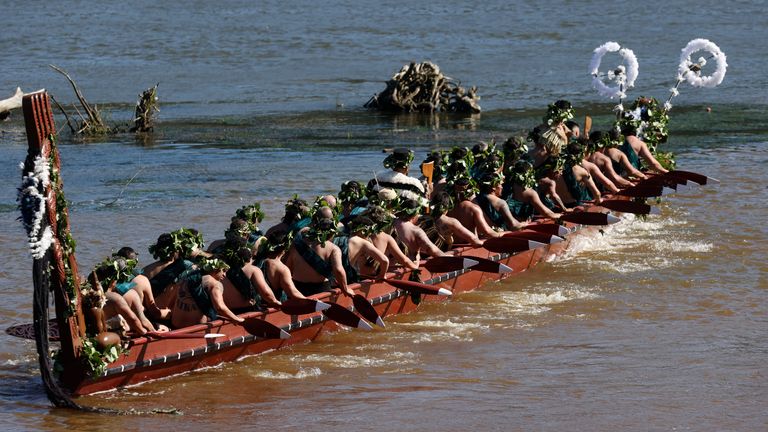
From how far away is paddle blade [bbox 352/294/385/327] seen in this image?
15.0 meters

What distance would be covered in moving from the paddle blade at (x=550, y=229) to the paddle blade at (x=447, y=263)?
220cm

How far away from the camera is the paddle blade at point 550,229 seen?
18281mm

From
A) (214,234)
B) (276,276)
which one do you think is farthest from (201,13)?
(276,276)

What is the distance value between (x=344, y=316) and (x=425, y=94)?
72.5 feet

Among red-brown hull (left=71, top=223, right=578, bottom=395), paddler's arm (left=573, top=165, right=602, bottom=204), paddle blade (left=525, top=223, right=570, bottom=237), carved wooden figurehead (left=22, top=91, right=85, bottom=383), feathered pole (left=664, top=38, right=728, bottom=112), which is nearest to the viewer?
carved wooden figurehead (left=22, top=91, right=85, bottom=383)

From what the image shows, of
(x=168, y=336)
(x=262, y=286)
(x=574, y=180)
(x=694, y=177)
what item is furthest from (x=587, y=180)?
(x=168, y=336)

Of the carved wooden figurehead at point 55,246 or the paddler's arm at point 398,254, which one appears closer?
the carved wooden figurehead at point 55,246

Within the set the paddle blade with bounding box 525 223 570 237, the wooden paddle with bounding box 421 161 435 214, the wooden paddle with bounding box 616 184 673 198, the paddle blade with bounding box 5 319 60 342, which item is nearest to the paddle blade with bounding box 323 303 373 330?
the paddle blade with bounding box 5 319 60 342

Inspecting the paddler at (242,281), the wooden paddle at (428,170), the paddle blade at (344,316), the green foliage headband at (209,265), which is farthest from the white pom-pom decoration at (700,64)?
the green foliage headband at (209,265)

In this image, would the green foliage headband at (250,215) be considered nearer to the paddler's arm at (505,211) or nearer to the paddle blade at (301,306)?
the paddle blade at (301,306)

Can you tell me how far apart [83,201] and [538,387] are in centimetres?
1270

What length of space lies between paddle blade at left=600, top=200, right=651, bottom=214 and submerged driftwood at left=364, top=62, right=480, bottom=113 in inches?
617

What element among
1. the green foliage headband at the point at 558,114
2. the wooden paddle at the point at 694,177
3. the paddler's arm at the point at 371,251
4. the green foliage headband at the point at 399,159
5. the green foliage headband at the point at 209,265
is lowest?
the wooden paddle at the point at 694,177

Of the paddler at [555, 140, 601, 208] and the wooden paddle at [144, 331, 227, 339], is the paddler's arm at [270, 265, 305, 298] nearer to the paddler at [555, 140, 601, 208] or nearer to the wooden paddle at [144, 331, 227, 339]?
the wooden paddle at [144, 331, 227, 339]
